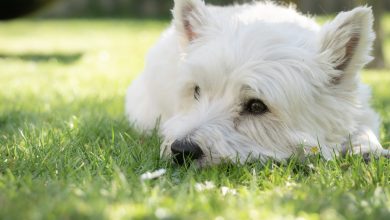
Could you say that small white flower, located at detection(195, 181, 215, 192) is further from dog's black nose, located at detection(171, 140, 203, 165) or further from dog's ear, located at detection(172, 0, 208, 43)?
dog's ear, located at detection(172, 0, 208, 43)

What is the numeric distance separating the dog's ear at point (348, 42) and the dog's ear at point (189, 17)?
2.81 feet

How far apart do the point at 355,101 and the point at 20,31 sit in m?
15.9

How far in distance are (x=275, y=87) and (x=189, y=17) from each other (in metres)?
0.94

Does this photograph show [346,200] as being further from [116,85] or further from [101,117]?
[116,85]

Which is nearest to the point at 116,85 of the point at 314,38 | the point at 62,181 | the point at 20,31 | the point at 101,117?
the point at 101,117

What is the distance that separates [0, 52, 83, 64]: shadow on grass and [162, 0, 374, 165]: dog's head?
7.15 meters

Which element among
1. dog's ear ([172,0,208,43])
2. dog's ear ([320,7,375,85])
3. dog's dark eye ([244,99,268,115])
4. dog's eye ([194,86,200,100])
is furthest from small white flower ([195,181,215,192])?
dog's ear ([172,0,208,43])

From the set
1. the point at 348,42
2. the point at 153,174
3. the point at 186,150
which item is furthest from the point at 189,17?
the point at 153,174

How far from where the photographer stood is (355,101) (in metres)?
4.03

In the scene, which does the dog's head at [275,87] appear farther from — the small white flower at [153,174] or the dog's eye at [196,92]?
the small white flower at [153,174]

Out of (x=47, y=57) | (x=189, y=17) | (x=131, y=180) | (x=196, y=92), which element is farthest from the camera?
(x=47, y=57)

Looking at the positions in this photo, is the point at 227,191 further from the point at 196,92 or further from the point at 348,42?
the point at 348,42

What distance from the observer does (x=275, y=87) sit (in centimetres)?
372

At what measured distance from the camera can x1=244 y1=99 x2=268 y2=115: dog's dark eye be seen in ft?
12.5
